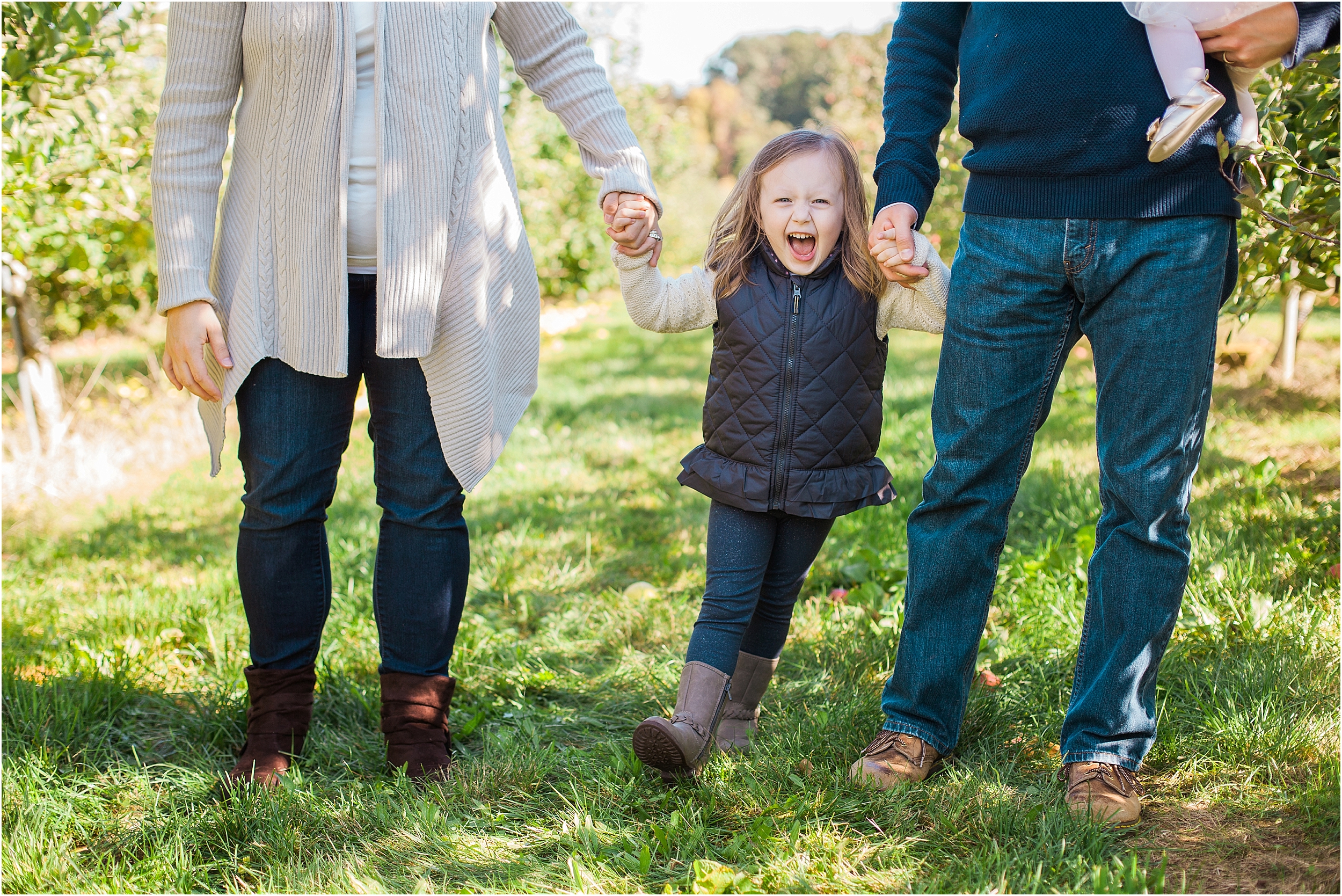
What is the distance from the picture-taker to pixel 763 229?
2.14 metres

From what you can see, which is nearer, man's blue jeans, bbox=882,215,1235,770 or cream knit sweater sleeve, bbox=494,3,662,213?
man's blue jeans, bbox=882,215,1235,770

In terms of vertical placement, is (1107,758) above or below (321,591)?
below

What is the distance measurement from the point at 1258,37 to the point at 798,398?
96cm

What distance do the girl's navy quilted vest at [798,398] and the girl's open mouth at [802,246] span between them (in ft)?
0.11

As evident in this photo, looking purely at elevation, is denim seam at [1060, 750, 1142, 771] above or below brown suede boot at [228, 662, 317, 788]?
above

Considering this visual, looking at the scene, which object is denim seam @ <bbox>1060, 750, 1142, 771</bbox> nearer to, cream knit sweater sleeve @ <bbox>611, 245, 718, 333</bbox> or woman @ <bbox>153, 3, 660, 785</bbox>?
cream knit sweater sleeve @ <bbox>611, 245, 718, 333</bbox>

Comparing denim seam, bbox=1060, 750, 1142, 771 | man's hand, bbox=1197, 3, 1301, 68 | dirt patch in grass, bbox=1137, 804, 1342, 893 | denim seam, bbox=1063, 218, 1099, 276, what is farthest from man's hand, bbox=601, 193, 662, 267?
dirt patch in grass, bbox=1137, 804, 1342, 893

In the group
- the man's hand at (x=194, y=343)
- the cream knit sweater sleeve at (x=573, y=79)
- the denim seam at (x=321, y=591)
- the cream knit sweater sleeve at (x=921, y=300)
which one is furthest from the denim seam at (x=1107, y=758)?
the man's hand at (x=194, y=343)

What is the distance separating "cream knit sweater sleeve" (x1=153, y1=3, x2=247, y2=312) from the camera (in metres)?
1.87

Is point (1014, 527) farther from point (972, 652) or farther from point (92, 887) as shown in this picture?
point (92, 887)

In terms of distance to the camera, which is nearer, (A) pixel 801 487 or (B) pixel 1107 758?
(B) pixel 1107 758

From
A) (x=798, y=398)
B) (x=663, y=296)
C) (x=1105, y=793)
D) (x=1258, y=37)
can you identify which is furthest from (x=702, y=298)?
(x=1105, y=793)

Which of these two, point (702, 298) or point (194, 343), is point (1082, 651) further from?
point (194, 343)

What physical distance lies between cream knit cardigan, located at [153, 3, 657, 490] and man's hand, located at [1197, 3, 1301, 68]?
100cm
